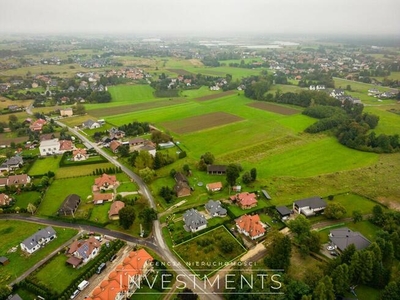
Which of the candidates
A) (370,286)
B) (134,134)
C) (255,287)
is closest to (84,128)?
(134,134)

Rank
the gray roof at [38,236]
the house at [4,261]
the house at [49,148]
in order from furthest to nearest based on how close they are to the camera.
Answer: the house at [49,148] → the gray roof at [38,236] → the house at [4,261]

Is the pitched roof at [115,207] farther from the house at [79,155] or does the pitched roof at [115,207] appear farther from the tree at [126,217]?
the house at [79,155]

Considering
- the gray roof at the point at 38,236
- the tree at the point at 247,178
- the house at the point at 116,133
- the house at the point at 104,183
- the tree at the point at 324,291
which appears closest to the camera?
the tree at the point at 324,291

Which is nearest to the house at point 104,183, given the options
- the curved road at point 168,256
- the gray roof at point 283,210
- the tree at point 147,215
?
the curved road at point 168,256

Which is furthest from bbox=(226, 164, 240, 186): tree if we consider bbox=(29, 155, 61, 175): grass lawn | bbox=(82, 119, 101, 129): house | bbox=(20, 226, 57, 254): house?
bbox=(82, 119, 101, 129): house

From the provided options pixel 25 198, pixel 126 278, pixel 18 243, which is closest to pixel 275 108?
pixel 25 198
